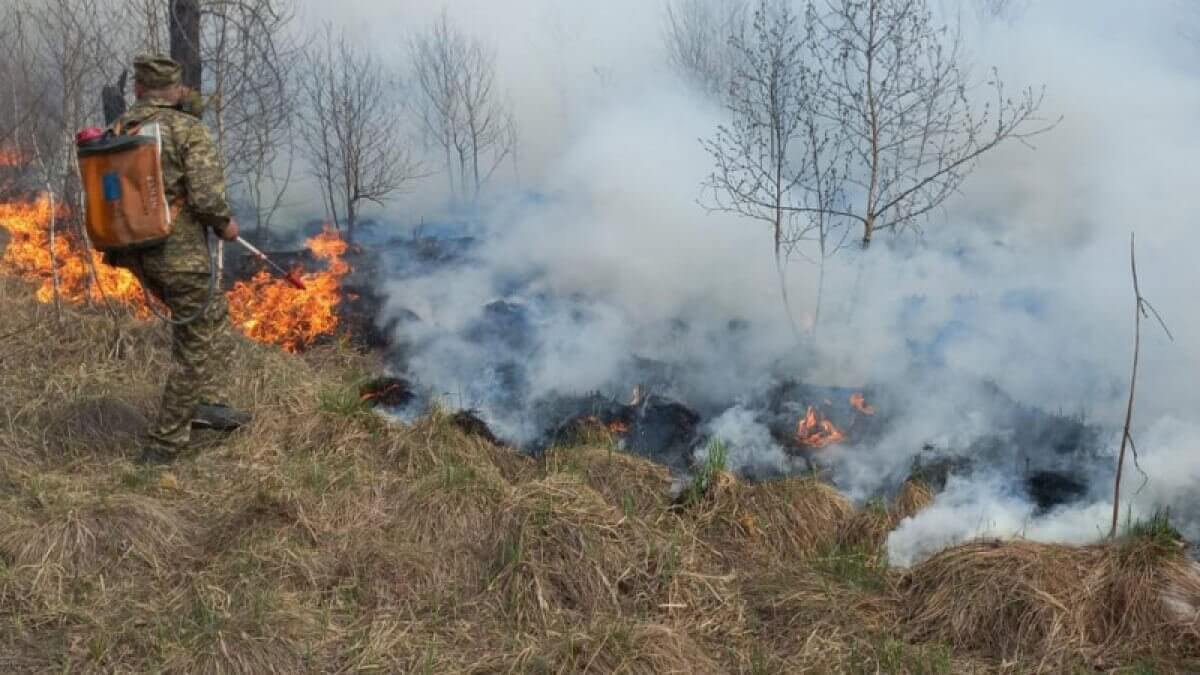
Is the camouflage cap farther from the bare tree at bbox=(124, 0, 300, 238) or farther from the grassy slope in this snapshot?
the grassy slope

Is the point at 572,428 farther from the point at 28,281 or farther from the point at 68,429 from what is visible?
the point at 28,281

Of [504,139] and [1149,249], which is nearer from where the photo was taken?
[1149,249]

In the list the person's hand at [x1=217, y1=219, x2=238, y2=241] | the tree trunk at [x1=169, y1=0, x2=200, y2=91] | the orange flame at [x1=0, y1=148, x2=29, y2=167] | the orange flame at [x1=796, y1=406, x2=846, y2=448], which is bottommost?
the orange flame at [x1=796, y1=406, x2=846, y2=448]

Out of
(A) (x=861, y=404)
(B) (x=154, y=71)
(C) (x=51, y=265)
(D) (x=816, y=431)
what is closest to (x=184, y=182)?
(B) (x=154, y=71)

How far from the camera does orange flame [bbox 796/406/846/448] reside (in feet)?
20.0

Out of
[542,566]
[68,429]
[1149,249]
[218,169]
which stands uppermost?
[218,169]

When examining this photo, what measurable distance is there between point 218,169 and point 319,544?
6.49 ft

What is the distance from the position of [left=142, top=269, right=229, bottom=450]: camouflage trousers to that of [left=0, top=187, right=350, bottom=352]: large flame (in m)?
2.19

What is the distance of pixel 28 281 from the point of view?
6945mm

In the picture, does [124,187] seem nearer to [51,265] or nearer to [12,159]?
[51,265]

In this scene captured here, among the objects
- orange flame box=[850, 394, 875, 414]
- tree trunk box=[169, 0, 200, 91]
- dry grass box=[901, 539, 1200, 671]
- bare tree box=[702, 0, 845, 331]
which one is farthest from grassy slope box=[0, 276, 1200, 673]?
bare tree box=[702, 0, 845, 331]

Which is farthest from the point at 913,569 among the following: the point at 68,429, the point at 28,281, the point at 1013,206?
the point at 1013,206

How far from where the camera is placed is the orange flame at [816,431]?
20.0 ft

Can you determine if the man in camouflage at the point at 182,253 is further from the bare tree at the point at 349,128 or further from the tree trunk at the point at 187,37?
the bare tree at the point at 349,128
